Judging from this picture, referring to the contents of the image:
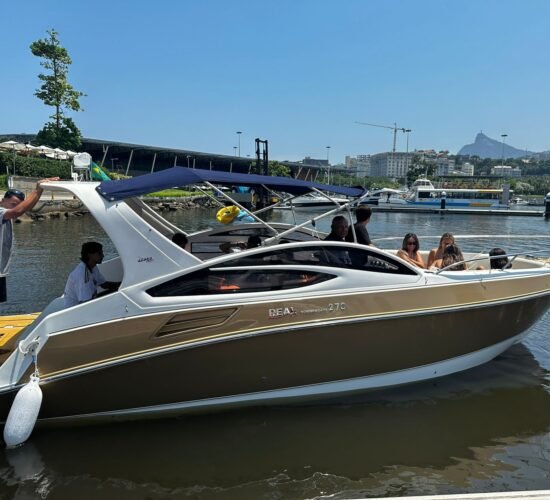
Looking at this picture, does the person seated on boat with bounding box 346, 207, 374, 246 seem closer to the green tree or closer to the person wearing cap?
the person wearing cap

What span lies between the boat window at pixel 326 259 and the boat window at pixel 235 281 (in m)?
0.10

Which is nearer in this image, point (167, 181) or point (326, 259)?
point (167, 181)

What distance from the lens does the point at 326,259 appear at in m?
4.84

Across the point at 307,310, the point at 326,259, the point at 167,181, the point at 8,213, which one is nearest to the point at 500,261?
the point at 326,259

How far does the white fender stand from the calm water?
0.35 meters

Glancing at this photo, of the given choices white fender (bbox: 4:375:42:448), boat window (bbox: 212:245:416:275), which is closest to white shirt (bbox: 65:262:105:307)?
white fender (bbox: 4:375:42:448)

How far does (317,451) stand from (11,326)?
415 centimetres

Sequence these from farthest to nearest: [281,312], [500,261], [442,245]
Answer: [442,245]
[500,261]
[281,312]

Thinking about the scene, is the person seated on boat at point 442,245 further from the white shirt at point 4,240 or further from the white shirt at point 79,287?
the white shirt at point 4,240

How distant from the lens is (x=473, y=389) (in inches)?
224

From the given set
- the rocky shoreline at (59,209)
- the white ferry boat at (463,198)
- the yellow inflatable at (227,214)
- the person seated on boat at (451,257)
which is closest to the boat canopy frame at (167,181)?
the yellow inflatable at (227,214)

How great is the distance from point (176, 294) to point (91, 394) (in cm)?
121

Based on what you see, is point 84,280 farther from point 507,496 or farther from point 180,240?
point 507,496

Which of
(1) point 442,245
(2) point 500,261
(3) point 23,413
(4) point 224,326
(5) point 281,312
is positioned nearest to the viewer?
(3) point 23,413
